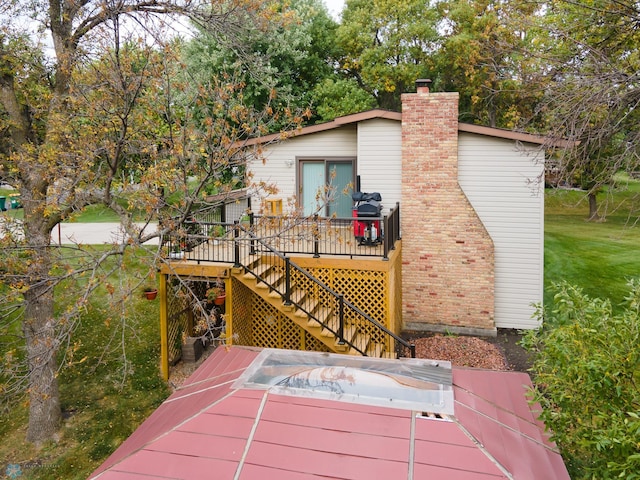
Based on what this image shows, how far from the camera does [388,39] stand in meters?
26.9

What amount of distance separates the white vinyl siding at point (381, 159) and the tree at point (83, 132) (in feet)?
15.5

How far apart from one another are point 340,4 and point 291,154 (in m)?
18.3

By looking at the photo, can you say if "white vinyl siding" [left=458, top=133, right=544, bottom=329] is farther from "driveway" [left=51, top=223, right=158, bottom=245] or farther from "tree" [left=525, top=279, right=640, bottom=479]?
"driveway" [left=51, top=223, right=158, bottom=245]

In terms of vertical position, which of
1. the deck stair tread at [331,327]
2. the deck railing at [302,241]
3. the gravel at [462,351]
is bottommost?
the gravel at [462,351]

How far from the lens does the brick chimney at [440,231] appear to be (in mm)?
12898

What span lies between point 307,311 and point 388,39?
21150mm

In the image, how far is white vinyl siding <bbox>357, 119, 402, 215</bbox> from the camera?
1339cm

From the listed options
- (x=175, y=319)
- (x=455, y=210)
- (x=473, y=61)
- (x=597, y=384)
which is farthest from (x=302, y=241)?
(x=473, y=61)

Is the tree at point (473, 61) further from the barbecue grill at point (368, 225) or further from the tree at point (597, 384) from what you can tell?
the tree at point (597, 384)

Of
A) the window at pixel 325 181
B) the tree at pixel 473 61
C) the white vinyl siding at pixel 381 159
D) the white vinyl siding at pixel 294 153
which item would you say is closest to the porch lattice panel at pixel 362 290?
the white vinyl siding at pixel 381 159

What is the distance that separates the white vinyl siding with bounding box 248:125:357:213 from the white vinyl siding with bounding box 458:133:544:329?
10.3ft

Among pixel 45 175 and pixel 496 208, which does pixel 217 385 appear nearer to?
pixel 45 175

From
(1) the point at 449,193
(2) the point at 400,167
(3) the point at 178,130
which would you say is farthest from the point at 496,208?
(3) the point at 178,130

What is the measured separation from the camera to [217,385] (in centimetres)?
538
